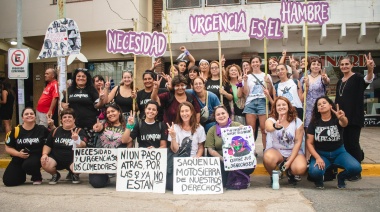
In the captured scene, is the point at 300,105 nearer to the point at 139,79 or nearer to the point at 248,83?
the point at 248,83

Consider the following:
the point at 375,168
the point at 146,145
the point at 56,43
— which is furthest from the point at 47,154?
the point at 375,168

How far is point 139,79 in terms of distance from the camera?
44.3 ft

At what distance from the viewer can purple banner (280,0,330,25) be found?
20.0 ft

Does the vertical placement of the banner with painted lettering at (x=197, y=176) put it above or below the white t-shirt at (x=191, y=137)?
below

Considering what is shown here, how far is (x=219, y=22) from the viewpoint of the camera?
6250 millimetres

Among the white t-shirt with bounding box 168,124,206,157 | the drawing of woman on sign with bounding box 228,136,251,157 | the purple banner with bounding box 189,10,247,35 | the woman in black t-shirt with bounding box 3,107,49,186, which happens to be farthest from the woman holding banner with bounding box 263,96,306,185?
the woman in black t-shirt with bounding box 3,107,49,186

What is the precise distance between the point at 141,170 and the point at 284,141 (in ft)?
7.19

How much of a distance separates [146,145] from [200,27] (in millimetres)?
2389

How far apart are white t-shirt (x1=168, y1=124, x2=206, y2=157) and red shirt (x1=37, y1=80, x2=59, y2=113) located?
3.34 metres

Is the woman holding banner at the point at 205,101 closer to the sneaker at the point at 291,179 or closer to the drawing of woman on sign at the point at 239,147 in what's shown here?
the drawing of woman on sign at the point at 239,147

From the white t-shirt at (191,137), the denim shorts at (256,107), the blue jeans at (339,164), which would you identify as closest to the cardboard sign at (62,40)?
the white t-shirt at (191,137)

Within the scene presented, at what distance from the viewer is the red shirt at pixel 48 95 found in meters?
7.36

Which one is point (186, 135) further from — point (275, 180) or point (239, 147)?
point (275, 180)

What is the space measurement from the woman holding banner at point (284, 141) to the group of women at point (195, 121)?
0.05 ft
